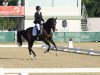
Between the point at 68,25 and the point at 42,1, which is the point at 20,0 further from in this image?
the point at 68,25

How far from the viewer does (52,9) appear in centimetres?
5831

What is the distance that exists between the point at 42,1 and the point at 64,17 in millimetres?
4044

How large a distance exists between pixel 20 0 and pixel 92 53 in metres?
36.5

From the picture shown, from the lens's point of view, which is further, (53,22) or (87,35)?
(87,35)

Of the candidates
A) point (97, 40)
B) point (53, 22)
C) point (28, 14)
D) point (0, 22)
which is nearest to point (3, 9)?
point (28, 14)

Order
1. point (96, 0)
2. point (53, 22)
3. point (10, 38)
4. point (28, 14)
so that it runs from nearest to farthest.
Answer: point (53, 22) < point (10, 38) < point (28, 14) < point (96, 0)

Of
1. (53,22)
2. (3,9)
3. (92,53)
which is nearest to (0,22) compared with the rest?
(3,9)

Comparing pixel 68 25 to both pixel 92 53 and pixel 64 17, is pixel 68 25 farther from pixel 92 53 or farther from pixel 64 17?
pixel 92 53

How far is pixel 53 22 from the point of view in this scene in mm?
21578

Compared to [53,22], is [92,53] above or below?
below

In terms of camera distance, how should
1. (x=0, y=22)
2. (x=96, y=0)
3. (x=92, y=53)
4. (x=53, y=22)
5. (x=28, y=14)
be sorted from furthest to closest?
1. (x=96, y=0)
2. (x=0, y=22)
3. (x=28, y=14)
4. (x=92, y=53)
5. (x=53, y=22)

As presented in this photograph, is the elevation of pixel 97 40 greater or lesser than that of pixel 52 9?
lesser

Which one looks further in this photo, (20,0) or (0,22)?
(0,22)

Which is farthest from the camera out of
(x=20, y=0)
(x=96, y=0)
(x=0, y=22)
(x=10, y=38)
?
(x=96, y=0)
